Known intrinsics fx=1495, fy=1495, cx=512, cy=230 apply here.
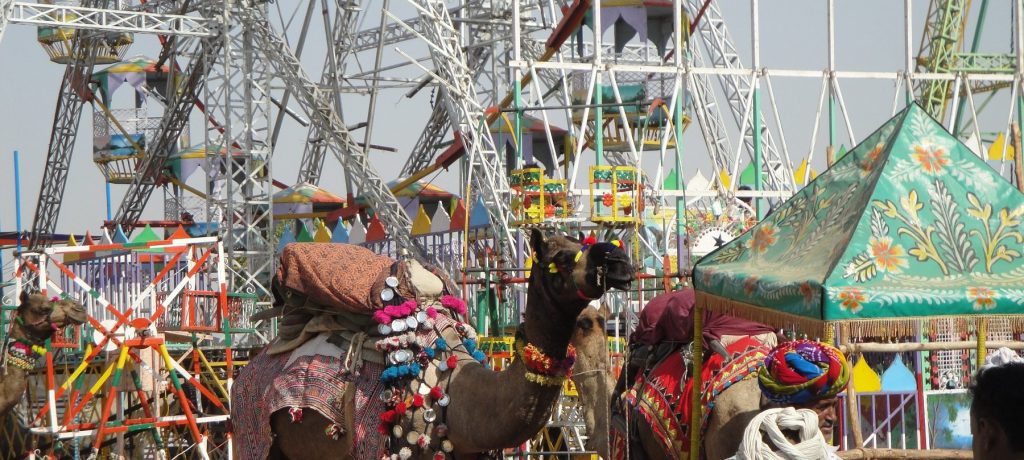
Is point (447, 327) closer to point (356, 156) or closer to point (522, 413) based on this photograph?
point (522, 413)

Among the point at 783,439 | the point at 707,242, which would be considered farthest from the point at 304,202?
the point at 783,439

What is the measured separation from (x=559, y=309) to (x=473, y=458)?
4.49 ft

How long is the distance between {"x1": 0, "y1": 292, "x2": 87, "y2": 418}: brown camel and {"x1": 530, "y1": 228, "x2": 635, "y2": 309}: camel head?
6.69 meters

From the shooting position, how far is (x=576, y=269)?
720cm

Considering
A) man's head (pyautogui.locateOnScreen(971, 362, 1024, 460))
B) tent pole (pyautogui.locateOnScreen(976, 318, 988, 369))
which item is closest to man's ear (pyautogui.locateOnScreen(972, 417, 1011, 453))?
man's head (pyautogui.locateOnScreen(971, 362, 1024, 460))

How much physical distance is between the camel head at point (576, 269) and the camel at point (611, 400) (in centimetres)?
90

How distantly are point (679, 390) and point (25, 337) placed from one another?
694cm

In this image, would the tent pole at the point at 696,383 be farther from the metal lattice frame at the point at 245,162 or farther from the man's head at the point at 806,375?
the metal lattice frame at the point at 245,162

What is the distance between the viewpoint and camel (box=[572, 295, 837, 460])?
24.1 feet

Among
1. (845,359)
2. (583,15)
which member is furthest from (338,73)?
(845,359)

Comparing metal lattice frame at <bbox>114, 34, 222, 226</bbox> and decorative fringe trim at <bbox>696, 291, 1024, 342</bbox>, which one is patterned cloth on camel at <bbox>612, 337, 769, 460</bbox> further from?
metal lattice frame at <bbox>114, 34, 222, 226</bbox>

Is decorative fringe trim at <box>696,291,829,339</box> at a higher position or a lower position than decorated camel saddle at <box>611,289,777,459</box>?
higher

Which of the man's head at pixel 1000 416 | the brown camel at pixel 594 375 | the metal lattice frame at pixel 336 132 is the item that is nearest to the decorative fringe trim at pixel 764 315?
the man's head at pixel 1000 416

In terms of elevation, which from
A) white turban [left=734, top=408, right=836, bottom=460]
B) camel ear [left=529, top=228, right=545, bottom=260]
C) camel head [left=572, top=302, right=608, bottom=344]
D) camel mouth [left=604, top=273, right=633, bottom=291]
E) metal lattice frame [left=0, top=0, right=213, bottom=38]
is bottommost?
camel head [left=572, top=302, right=608, bottom=344]
